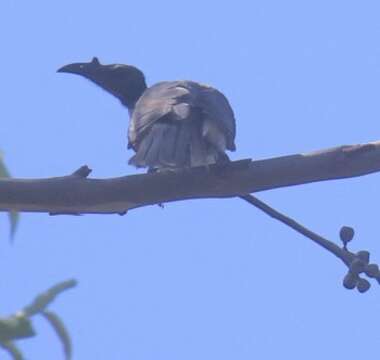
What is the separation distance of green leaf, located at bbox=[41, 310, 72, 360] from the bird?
3.52 m

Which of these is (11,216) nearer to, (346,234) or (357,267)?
(357,267)

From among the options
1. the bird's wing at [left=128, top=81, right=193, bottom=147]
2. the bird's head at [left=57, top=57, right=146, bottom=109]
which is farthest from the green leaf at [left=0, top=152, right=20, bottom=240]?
the bird's head at [left=57, top=57, right=146, bottom=109]

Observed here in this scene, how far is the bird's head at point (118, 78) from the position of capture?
9073mm

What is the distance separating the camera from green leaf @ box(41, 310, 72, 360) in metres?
1.05

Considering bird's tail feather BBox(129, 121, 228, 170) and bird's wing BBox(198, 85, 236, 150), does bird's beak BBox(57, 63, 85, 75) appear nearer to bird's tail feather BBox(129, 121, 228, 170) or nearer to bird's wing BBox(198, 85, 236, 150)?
bird's wing BBox(198, 85, 236, 150)

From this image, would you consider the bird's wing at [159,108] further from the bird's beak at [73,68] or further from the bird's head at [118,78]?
the bird's head at [118,78]

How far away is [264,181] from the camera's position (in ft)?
11.4

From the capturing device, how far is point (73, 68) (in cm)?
866

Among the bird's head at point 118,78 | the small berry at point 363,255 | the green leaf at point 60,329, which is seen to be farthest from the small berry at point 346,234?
the bird's head at point 118,78

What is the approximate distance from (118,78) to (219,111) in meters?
3.45

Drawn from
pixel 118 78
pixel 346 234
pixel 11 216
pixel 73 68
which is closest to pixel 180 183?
pixel 346 234

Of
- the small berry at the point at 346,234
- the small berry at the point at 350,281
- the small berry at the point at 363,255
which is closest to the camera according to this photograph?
the small berry at the point at 350,281

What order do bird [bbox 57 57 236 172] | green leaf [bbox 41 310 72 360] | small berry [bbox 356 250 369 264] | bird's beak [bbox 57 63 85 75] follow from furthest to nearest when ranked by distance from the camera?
bird's beak [bbox 57 63 85 75]
bird [bbox 57 57 236 172]
small berry [bbox 356 250 369 264]
green leaf [bbox 41 310 72 360]

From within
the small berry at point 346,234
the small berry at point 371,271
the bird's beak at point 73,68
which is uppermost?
the bird's beak at point 73,68
